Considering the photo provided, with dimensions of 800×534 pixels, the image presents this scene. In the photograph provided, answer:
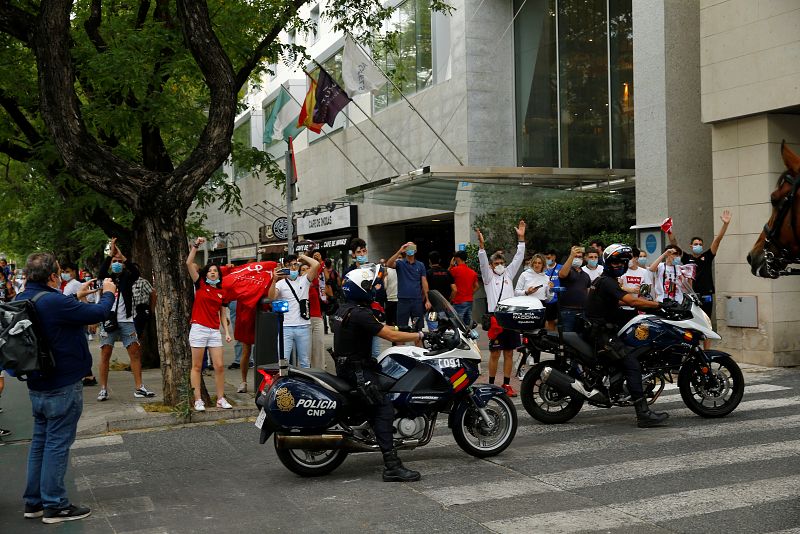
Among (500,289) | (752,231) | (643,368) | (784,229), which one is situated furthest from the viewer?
(752,231)

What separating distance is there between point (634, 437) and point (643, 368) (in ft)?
2.94

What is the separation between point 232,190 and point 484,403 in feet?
34.7

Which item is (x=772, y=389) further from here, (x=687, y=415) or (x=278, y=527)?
(x=278, y=527)

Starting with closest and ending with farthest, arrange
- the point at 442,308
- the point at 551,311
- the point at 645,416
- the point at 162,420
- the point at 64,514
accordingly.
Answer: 1. the point at 64,514
2. the point at 442,308
3. the point at 645,416
4. the point at 162,420
5. the point at 551,311

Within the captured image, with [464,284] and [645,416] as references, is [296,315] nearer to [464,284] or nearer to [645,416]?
[464,284]

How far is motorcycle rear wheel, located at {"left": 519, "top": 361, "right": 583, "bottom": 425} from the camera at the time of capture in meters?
8.85

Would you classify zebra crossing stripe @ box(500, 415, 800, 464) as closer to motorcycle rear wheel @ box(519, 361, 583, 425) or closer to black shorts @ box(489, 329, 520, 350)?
motorcycle rear wheel @ box(519, 361, 583, 425)

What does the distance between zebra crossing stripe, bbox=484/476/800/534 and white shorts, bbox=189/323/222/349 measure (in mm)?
5360

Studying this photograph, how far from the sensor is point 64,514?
20.0 feet

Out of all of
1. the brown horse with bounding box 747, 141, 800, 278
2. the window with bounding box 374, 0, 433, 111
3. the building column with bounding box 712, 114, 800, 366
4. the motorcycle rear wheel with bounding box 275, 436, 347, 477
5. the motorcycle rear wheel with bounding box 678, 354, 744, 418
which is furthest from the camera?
the window with bounding box 374, 0, 433, 111

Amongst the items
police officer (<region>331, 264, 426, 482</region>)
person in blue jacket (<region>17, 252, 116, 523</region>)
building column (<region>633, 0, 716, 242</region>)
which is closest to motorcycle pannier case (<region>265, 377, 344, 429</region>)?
police officer (<region>331, 264, 426, 482</region>)

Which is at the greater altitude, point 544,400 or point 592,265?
point 592,265

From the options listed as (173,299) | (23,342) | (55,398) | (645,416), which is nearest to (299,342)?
(173,299)

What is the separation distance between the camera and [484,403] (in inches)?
294
